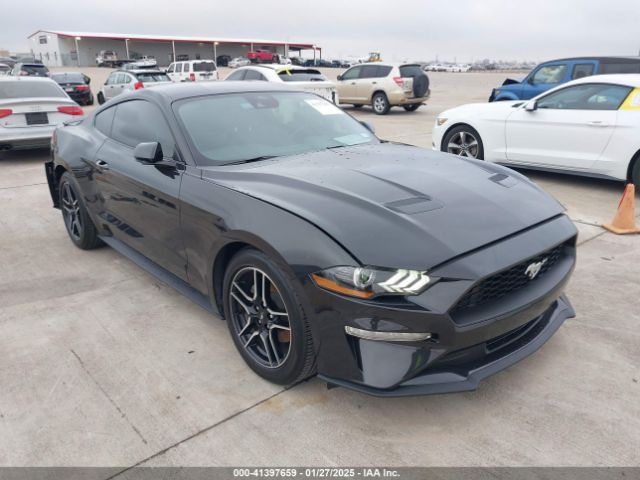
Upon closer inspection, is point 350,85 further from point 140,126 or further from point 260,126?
point 260,126

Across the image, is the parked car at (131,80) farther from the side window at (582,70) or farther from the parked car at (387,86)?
the side window at (582,70)

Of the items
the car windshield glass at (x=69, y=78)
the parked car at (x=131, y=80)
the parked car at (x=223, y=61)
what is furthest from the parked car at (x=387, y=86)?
the parked car at (x=223, y=61)

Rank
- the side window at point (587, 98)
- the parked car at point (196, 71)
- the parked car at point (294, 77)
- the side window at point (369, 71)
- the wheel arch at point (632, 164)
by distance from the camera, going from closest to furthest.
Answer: the wheel arch at point (632, 164) → the side window at point (587, 98) → the parked car at point (294, 77) → the side window at point (369, 71) → the parked car at point (196, 71)

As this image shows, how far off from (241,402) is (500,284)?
4.74ft

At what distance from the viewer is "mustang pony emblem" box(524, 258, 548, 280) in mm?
2487

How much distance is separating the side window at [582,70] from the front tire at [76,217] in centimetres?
1067

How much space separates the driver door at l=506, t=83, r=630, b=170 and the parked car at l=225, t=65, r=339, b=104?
6.77 m

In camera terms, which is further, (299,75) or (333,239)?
(299,75)

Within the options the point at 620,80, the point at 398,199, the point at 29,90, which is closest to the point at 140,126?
the point at 398,199

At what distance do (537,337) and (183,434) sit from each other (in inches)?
72.6

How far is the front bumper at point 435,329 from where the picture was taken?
2.16 m

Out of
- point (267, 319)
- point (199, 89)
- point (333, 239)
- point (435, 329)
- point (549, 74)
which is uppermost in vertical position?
point (199, 89)

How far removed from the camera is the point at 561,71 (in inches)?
460

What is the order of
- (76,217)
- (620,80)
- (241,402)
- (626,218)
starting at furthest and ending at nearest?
(620,80), (626,218), (76,217), (241,402)
